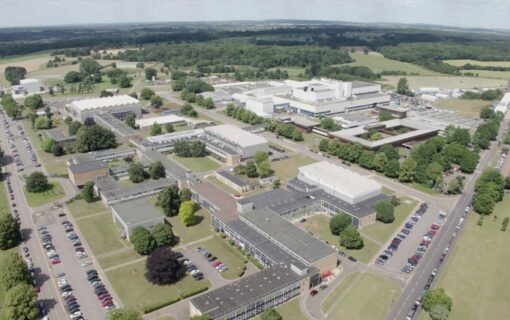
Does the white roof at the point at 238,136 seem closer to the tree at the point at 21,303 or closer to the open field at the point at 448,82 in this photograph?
the tree at the point at 21,303

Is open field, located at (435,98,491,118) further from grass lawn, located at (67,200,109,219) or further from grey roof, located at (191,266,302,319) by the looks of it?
grass lawn, located at (67,200,109,219)

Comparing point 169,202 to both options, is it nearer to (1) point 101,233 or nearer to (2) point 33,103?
(1) point 101,233

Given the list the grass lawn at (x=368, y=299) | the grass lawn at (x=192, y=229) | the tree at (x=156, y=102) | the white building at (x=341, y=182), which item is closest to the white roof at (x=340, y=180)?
the white building at (x=341, y=182)

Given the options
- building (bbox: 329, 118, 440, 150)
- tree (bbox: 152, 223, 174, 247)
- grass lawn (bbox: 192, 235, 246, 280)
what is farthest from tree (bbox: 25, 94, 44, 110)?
grass lawn (bbox: 192, 235, 246, 280)

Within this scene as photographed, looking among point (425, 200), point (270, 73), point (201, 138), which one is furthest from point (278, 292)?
point (270, 73)

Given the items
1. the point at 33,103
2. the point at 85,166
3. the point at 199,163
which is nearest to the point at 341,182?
the point at 199,163

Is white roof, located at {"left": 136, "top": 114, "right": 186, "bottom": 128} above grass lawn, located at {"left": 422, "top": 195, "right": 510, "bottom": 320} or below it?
above
